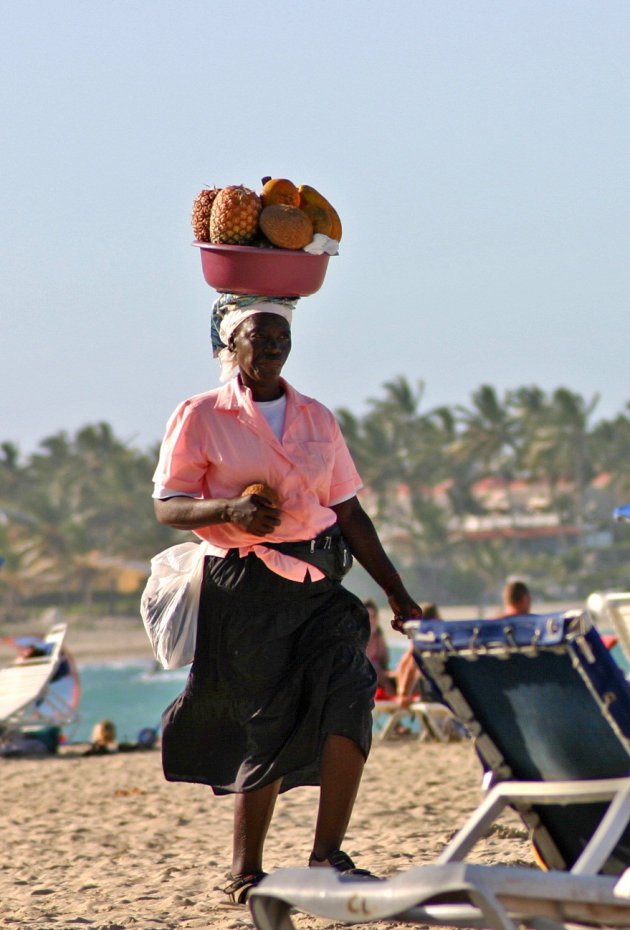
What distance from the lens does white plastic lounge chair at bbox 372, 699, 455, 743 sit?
41.8ft

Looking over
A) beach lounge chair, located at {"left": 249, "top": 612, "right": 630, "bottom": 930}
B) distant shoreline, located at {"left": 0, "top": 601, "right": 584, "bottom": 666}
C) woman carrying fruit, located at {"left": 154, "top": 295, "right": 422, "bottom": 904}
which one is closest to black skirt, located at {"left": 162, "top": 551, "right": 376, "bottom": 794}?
woman carrying fruit, located at {"left": 154, "top": 295, "right": 422, "bottom": 904}

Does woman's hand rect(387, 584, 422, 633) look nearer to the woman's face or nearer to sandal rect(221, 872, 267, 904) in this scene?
the woman's face

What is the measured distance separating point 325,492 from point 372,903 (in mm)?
1805

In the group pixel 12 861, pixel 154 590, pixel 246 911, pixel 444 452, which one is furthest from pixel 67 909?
pixel 444 452

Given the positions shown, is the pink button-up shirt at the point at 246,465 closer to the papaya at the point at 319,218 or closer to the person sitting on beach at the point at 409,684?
the papaya at the point at 319,218

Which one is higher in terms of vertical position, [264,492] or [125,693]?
[264,492]

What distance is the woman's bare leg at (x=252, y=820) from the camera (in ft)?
15.1

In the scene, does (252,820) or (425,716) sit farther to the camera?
(425,716)

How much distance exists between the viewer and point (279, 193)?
4812 millimetres

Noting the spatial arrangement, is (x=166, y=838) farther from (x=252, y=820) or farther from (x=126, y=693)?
(x=126, y=693)

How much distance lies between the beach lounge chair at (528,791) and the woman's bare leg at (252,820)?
1.25 metres

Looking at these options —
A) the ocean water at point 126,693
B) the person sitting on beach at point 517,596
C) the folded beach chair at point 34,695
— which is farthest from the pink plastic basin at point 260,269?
the ocean water at point 126,693

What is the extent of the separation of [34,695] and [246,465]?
9.65 m

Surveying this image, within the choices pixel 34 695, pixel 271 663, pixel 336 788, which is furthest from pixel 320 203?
pixel 34 695
